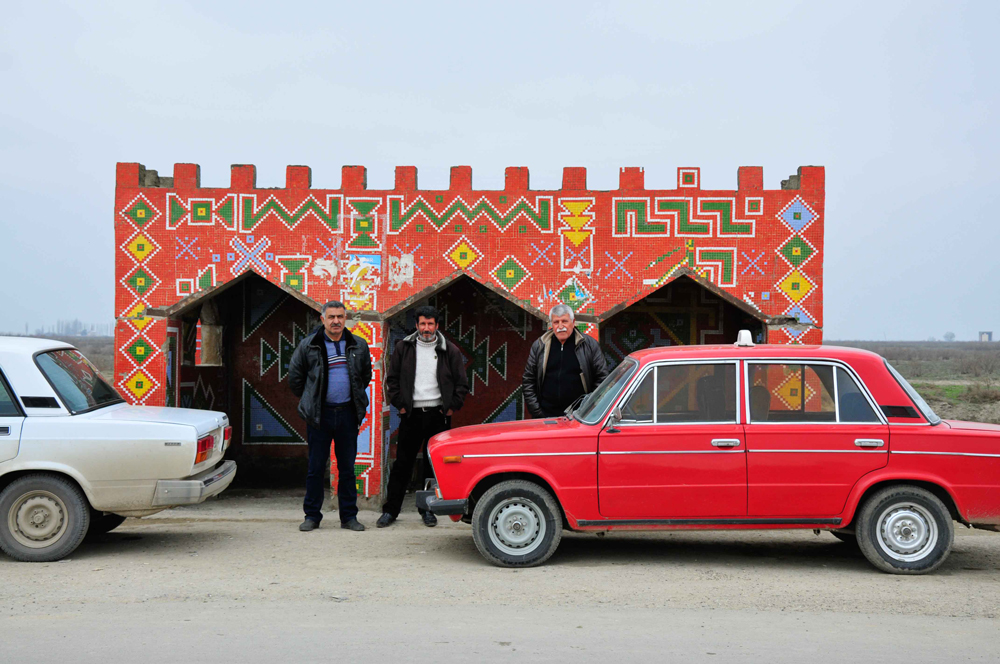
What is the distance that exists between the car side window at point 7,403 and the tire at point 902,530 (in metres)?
6.42

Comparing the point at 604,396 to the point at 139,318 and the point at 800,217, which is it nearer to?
the point at 800,217

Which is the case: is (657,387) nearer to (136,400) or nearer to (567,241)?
(567,241)

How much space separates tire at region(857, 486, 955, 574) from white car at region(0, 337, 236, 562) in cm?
507

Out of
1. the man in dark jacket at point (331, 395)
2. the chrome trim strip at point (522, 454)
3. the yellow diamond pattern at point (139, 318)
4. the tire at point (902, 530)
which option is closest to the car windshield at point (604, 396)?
the chrome trim strip at point (522, 454)

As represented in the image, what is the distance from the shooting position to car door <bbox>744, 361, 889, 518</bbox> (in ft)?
21.3

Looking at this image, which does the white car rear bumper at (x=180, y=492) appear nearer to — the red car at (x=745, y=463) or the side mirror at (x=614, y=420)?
the red car at (x=745, y=463)

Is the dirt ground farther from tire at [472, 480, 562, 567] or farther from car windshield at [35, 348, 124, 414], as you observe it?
car windshield at [35, 348, 124, 414]

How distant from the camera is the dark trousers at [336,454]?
27.0ft

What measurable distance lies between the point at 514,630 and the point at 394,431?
6.61 m

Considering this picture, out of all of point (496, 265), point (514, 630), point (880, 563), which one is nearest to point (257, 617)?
point (514, 630)

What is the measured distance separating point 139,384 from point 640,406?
20.8ft

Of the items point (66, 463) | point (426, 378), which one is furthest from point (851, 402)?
point (66, 463)

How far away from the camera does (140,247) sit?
1041cm

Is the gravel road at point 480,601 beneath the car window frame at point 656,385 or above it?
beneath
